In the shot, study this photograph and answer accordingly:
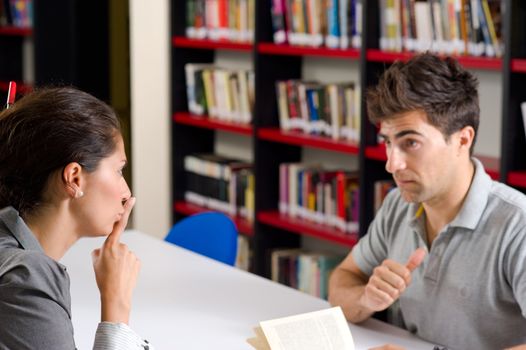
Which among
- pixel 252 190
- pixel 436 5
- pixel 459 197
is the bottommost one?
pixel 252 190

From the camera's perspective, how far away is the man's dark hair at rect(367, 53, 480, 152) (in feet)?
6.94

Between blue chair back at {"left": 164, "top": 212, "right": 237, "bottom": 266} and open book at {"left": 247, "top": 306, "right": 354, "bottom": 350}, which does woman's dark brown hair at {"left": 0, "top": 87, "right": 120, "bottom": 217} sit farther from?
blue chair back at {"left": 164, "top": 212, "right": 237, "bottom": 266}

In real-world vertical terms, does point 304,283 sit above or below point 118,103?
below

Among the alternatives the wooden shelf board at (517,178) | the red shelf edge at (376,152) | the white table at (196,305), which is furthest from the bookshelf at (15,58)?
the wooden shelf board at (517,178)

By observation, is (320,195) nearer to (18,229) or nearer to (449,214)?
(449,214)

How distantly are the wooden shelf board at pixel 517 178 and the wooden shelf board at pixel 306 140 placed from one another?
0.76 metres

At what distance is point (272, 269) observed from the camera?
429 cm

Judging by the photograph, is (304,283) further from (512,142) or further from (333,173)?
(512,142)

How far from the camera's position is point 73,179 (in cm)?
164

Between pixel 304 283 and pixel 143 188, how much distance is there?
120 centimetres

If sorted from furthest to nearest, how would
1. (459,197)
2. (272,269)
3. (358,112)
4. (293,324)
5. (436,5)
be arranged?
(272,269) → (358,112) → (436,5) → (459,197) → (293,324)

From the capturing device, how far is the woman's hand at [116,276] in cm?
173

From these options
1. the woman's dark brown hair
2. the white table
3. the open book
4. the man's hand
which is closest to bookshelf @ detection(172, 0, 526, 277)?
the white table

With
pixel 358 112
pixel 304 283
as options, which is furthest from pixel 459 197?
pixel 304 283
